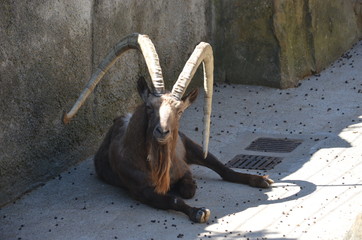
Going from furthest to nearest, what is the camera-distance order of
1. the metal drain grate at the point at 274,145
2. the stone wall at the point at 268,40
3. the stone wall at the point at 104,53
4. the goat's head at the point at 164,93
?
the stone wall at the point at 268,40 → the metal drain grate at the point at 274,145 → the stone wall at the point at 104,53 → the goat's head at the point at 164,93

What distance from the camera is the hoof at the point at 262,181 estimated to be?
8.03m

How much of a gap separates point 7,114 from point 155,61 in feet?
4.93

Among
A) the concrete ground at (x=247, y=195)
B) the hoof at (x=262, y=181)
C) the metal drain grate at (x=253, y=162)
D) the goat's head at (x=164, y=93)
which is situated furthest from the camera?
the metal drain grate at (x=253, y=162)

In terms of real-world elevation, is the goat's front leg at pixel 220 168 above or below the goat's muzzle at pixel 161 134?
below

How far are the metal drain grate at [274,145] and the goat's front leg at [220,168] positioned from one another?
95 centimetres

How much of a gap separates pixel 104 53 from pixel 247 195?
2.38 meters

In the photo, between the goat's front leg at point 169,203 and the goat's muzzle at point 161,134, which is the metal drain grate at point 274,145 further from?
the goat's muzzle at point 161,134

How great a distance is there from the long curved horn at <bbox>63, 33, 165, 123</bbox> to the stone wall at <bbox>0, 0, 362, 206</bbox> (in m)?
0.44

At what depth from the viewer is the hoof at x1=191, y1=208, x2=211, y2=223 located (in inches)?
279

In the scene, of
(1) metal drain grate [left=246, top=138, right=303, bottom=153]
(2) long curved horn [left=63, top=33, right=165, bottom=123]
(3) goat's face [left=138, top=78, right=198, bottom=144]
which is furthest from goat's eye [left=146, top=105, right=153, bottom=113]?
(1) metal drain grate [left=246, top=138, right=303, bottom=153]

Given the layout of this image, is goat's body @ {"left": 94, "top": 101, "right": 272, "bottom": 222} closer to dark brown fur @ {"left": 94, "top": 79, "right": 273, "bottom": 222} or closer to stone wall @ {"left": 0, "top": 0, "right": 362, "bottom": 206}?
dark brown fur @ {"left": 94, "top": 79, "right": 273, "bottom": 222}

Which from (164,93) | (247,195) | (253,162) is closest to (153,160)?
(164,93)

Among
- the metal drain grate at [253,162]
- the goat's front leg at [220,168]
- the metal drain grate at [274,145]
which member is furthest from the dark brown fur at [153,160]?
the metal drain grate at [274,145]

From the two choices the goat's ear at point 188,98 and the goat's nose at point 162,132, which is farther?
the goat's ear at point 188,98
